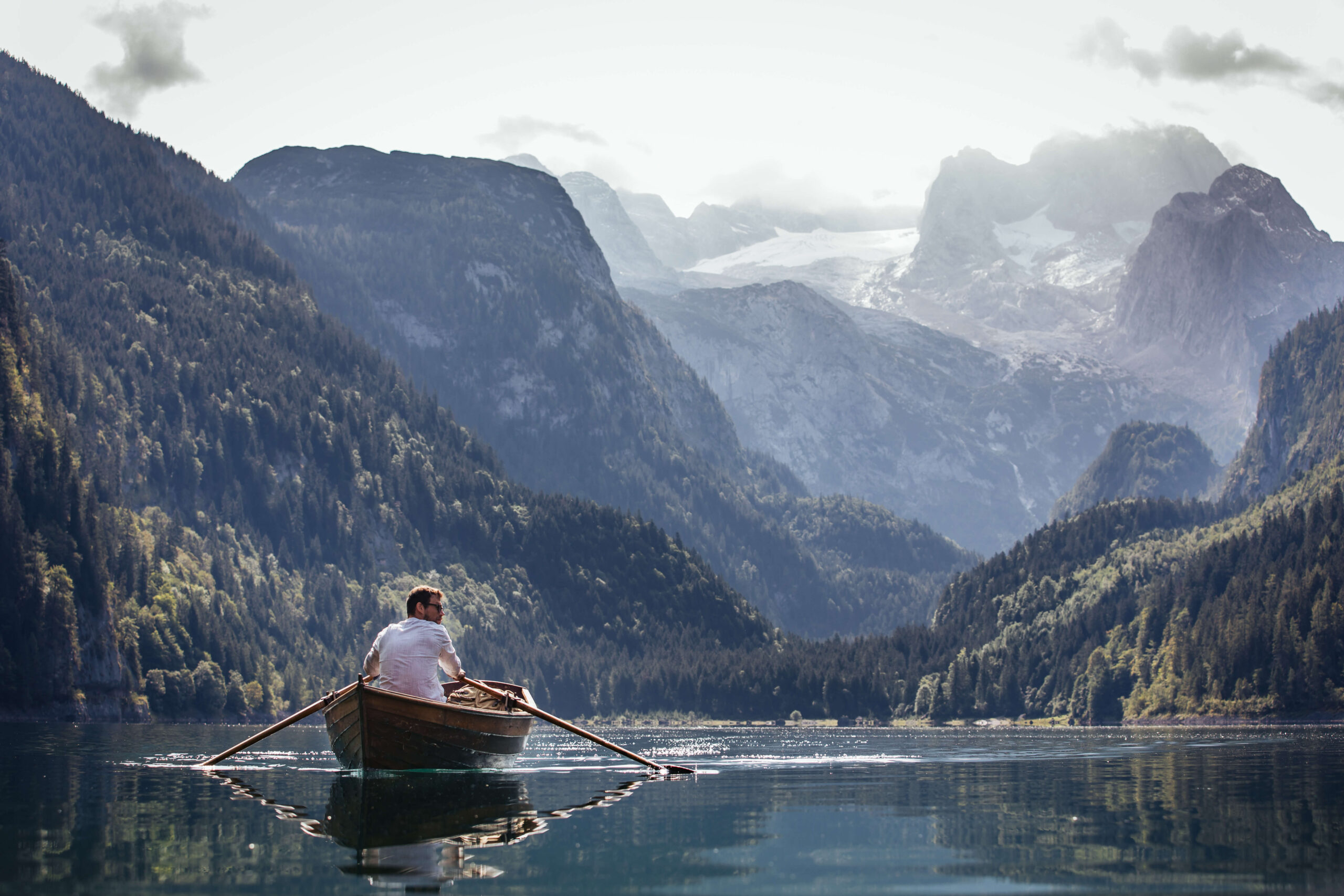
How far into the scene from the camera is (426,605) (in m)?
60.1

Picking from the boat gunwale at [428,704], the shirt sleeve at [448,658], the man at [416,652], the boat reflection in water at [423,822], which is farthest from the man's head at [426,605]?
the boat reflection in water at [423,822]

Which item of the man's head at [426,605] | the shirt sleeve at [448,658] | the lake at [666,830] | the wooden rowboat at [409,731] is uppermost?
the man's head at [426,605]

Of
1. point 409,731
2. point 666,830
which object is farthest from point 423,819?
point 409,731

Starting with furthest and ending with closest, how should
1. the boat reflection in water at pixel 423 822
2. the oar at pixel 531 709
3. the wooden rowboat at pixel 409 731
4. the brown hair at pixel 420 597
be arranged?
the oar at pixel 531 709 → the brown hair at pixel 420 597 → the wooden rowboat at pixel 409 731 → the boat reflection in water at pixel 423 822

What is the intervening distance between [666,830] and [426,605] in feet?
52.0

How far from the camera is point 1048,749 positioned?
123312 mm

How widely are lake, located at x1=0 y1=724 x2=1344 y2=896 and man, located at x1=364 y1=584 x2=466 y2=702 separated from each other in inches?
154

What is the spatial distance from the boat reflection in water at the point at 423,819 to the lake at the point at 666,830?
0.13 metres

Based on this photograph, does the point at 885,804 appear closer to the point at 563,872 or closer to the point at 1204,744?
the point at 563,872

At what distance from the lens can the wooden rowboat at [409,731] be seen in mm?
59312

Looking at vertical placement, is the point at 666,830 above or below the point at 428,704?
below

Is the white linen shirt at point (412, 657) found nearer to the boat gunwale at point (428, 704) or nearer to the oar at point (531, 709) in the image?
the boat gunwale at point (428, 704)

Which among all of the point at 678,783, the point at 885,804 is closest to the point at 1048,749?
the point at 678,783

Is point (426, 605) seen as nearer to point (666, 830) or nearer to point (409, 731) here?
point (409, 731)
